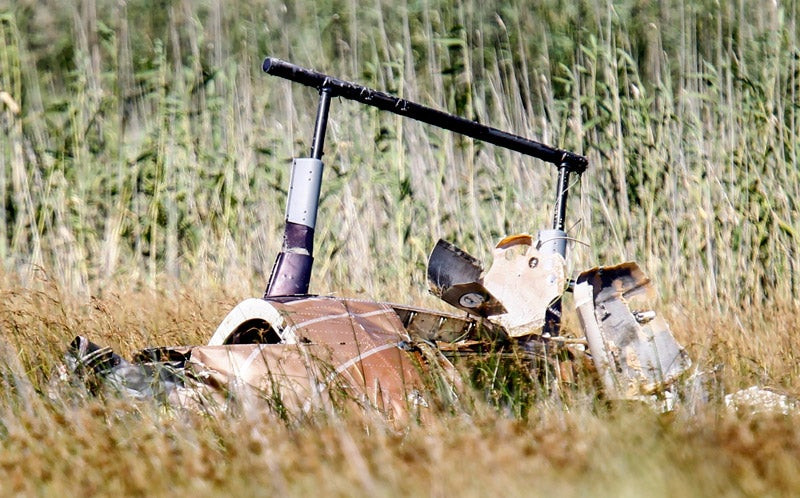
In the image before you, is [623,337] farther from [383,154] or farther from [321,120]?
[383,154]

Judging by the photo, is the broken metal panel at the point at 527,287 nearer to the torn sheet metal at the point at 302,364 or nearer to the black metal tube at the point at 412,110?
the torn sheet metal at the point at 302,364

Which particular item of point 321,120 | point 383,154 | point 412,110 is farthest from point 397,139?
point 321,120

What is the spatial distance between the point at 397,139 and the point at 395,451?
11.2 ft

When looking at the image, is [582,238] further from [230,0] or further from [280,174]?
[230,0]

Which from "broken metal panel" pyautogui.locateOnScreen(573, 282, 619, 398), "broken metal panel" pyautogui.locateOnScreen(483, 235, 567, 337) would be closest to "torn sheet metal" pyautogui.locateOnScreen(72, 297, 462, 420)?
"broken metal panel" pyautogui.locateOnScreen(483, 235, 567, 337)

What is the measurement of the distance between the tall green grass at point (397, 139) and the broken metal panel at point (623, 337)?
1788 millimetres

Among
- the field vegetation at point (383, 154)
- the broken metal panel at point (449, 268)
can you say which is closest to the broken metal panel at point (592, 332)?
the broken metal panel at point (449, 268)

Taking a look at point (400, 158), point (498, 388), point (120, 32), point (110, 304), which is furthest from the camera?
point (120, 32)

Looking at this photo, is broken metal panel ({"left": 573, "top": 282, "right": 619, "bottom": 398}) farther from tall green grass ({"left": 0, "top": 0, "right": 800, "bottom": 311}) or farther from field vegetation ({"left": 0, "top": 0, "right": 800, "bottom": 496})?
tall green grass ({"left": 0, "top": 0, "right": 800, "bottom": 311})

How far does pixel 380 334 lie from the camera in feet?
10.0

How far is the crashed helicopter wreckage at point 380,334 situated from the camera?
2.85 m

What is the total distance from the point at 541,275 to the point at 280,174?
2.70 metres

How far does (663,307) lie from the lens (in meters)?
4.67

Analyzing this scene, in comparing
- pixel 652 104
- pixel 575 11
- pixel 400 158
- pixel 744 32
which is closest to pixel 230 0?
pixel 400 158
